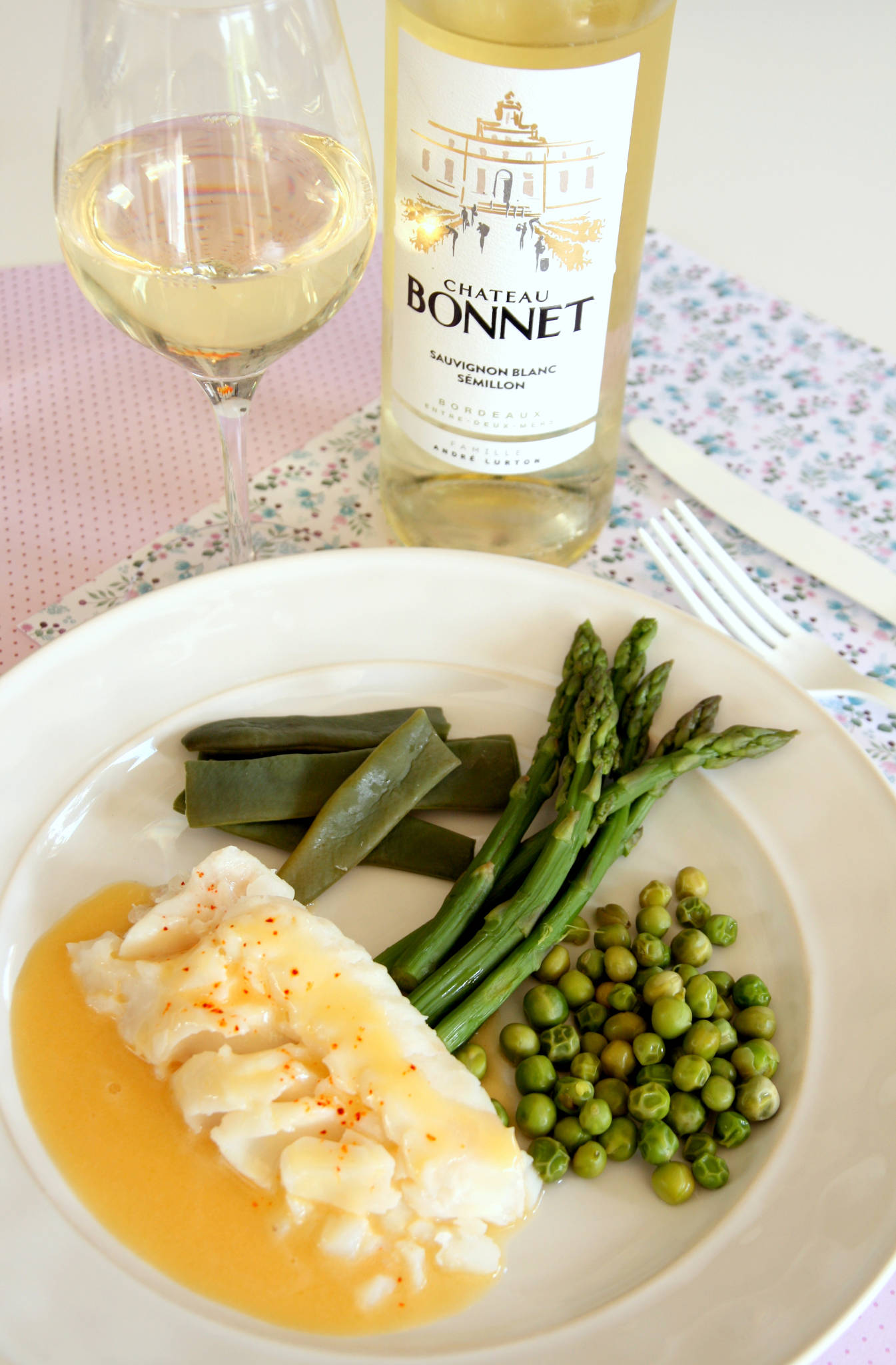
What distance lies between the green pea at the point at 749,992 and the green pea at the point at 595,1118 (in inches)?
10.4

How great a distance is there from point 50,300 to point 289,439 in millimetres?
717

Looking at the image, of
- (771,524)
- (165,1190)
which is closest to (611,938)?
(165,1190)

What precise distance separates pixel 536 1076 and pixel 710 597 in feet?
3.27

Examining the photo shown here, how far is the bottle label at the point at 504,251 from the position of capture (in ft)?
5.64

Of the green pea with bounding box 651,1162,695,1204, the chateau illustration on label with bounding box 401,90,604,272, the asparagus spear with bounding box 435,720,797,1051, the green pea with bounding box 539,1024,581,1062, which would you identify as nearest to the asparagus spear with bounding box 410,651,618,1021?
the asparagus spear with bounding box 435,720,797,1051

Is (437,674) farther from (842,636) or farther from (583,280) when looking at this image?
(842,636)

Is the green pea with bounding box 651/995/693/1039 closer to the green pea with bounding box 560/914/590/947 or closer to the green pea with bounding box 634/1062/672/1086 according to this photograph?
the green pea with bounding box 634/1062/672/1086

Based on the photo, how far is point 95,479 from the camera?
252 centimetres

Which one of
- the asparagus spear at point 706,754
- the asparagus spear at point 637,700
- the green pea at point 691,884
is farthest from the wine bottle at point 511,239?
the green pea at point 691,884

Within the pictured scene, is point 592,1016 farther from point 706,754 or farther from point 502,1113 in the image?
point 706,754

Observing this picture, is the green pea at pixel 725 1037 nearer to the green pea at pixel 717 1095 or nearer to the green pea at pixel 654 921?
the green pea at pixel 717 1095

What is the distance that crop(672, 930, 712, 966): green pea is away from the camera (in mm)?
1735

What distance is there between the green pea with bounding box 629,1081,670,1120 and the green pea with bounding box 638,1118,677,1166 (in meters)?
0.01

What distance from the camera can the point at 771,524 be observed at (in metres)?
2.47
